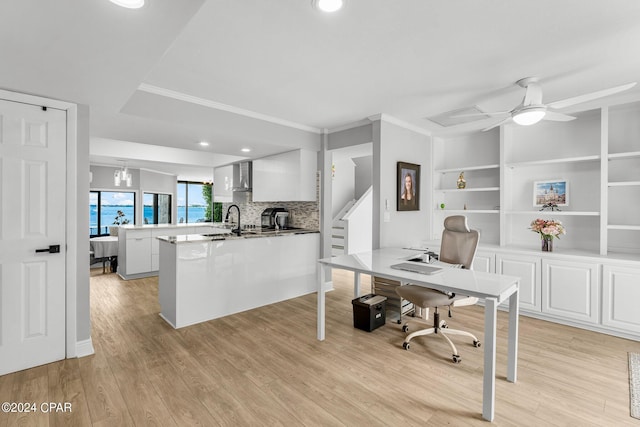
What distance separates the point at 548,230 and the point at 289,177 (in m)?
3.48

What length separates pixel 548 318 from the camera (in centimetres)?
362

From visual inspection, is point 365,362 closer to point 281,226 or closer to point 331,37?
point 331,37

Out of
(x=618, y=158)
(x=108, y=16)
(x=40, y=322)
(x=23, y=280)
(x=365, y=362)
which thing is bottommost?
(x=365, y=362)

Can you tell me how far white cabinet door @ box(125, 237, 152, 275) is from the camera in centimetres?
541

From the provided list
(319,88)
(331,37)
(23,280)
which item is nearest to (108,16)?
(331,37)

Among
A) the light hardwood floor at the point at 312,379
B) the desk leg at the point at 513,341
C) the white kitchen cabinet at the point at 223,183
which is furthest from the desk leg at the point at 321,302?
the white kitchen cabinet at the point at 223,183

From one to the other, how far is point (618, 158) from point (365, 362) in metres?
3.73

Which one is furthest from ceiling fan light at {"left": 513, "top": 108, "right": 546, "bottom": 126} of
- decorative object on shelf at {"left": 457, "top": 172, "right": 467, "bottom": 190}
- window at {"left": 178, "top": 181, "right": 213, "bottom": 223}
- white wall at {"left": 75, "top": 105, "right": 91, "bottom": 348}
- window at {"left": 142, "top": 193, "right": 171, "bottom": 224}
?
window at {"left": 142, "top": 193, "right": 171, "bottom": 224}

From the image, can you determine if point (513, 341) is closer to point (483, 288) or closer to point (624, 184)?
point (483, 288)

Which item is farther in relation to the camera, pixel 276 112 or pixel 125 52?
pixel 276 112

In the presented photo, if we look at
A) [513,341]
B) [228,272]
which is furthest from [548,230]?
[228,272]

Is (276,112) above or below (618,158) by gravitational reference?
above

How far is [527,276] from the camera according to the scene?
3746mm

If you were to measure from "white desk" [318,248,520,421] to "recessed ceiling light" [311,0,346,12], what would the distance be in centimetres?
191
